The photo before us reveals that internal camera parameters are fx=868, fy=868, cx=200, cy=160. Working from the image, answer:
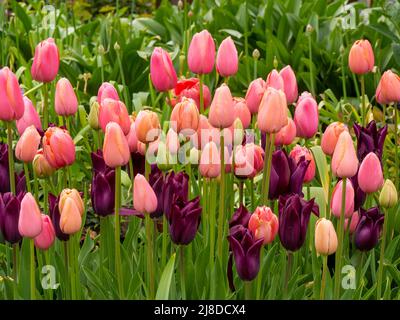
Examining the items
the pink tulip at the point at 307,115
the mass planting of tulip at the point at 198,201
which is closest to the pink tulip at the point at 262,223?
the mass planting of tulip at the point at 198,201

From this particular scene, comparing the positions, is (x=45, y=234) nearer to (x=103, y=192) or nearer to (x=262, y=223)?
(x=103, y=192)

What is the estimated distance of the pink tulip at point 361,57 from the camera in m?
2.70

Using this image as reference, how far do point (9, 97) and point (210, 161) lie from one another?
50 cm

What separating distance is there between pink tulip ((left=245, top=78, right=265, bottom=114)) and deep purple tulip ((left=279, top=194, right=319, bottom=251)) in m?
0.41

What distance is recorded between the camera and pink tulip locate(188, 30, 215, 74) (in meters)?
2.27

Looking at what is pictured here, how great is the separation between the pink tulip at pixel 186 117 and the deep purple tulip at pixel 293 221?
0.96ft

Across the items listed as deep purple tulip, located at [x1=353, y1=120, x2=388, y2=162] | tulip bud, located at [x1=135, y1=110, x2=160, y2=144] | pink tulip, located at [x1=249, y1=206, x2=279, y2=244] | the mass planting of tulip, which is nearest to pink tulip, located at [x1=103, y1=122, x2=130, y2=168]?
the mass planting of tulip

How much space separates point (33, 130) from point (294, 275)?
750mm

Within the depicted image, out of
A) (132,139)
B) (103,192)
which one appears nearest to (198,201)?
(103,192)

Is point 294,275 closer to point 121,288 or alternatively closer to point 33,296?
point 121,288

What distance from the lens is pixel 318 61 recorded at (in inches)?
196

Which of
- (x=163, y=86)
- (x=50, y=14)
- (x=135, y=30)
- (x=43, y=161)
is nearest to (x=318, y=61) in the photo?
(x=135, y=30)

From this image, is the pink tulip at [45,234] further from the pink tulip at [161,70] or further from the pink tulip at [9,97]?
the pink tulip at [161,70]
